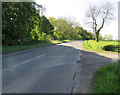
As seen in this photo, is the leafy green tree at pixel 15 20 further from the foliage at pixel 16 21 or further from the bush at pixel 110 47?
the bush at pixel 110 47

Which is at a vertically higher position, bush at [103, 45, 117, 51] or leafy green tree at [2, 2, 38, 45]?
leafy green tree at [2, 2, 38, 45]

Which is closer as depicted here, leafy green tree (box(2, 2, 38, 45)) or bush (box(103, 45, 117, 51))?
bush (box(103, 45, 117, 51))

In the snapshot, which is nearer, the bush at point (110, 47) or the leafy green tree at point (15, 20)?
the bush at point (110, 47)

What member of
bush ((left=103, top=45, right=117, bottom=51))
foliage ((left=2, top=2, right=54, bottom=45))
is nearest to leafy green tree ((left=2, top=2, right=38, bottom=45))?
foliage ((left=2, top=2, right=54, bottom=45))

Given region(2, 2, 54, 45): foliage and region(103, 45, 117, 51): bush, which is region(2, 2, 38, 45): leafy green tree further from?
region(103, 45, 117, 51): bush

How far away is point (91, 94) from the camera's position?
11.6 ft

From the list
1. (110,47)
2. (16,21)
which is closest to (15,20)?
(16,21)

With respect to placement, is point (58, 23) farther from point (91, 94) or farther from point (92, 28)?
point (91, 94)

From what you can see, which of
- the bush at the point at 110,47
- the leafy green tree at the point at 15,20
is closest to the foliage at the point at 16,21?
the leafy green tree at the point at 15,20

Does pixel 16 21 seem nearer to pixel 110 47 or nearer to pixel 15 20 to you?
pixel 15 20

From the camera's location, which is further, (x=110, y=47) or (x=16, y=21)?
(x=16, y=21)

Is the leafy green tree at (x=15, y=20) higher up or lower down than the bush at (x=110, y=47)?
higher up

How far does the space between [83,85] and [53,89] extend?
1186 millimetres

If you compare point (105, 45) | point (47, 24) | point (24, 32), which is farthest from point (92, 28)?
point (24, 32)
